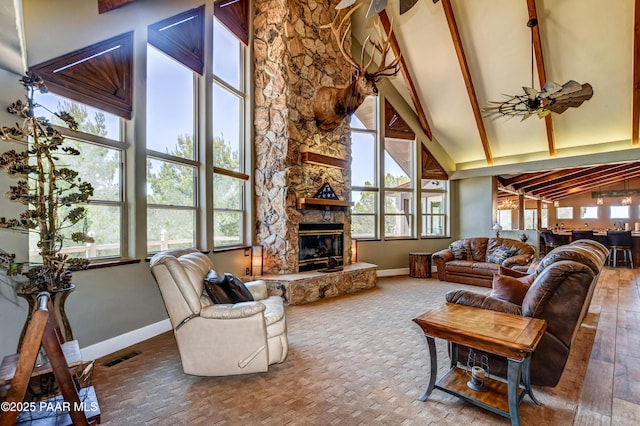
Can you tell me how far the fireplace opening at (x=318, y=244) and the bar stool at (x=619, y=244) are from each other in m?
8.14

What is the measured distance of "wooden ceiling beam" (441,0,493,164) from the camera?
5.88m

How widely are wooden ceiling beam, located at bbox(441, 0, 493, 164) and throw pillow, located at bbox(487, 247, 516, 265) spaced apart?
274 centimetres

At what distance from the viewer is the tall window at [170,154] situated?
3910 mm

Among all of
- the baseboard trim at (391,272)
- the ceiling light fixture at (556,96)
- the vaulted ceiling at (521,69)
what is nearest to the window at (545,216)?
the vaulted ceiling at (521,69)

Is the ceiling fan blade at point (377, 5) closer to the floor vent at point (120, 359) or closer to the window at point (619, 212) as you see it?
the floor vent at point (120, 359)

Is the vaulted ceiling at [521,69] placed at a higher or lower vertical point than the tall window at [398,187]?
higher

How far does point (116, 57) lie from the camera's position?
3420mm

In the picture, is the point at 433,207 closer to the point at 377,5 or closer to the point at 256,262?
the point at 256,262

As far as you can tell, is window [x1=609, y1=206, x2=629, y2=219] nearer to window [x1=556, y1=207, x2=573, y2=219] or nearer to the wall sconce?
window [x1=556, y1=207, x2=573, y2=219]

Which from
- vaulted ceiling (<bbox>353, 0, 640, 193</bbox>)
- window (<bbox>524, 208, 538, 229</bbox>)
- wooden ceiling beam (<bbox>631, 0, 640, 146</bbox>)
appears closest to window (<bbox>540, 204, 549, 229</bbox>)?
window (<bbox>524, 208, 538, 229</bbox>)

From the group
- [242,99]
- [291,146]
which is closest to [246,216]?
[291,146]

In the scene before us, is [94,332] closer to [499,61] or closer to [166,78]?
[166,78]

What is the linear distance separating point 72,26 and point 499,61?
7.20 m

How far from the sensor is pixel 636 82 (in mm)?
5547
